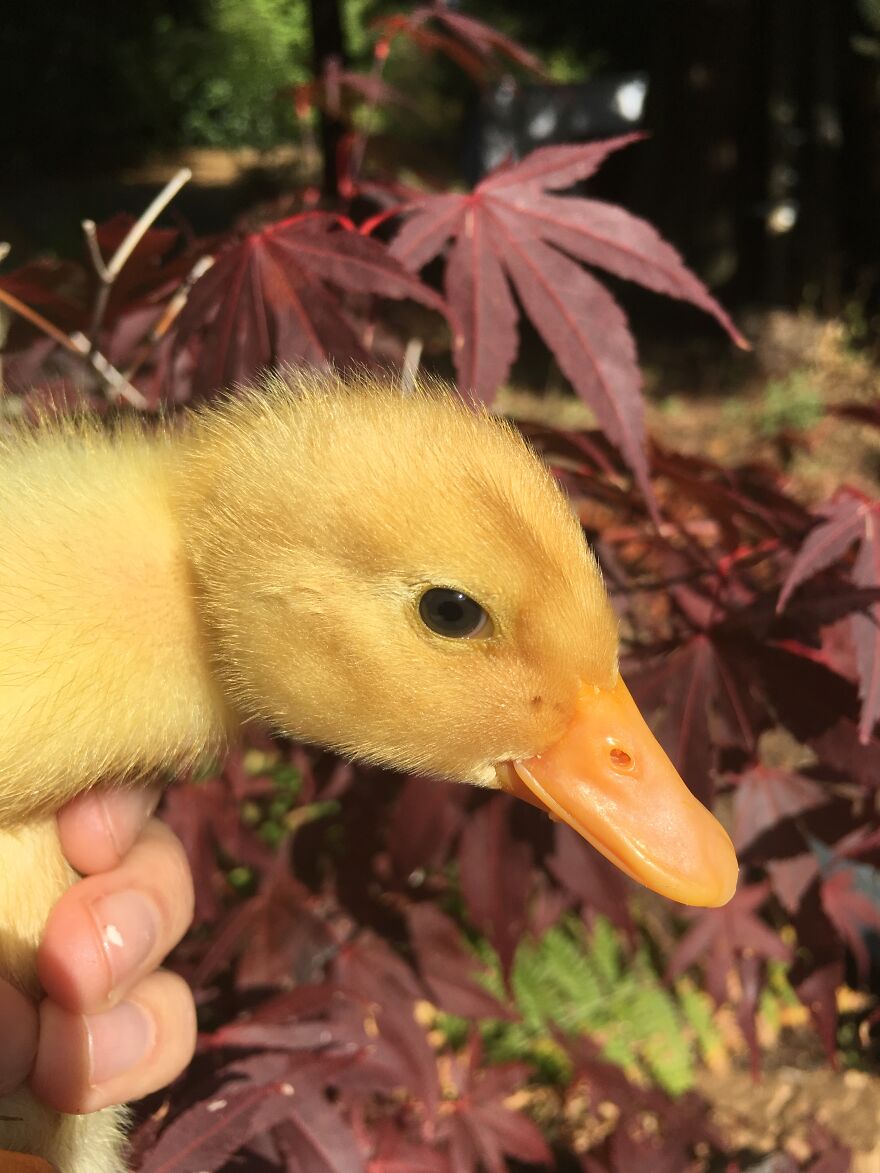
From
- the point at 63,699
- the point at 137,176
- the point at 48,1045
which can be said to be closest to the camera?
the point at 63,699

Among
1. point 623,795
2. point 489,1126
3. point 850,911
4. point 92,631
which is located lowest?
point 489,1126

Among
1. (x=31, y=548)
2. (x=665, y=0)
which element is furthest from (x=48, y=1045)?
(x=665, y=0)

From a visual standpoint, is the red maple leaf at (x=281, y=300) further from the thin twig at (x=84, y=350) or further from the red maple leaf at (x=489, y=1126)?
the red maple leaf at (x=489, y=1126)

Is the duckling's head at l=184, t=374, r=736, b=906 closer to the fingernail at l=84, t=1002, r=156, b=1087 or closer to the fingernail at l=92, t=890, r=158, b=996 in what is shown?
the fingernail at l=92, t=890, r=158, b=996

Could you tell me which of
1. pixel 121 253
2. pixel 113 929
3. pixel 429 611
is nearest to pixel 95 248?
pixel 121 253

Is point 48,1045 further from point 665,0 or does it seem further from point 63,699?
point 665,0

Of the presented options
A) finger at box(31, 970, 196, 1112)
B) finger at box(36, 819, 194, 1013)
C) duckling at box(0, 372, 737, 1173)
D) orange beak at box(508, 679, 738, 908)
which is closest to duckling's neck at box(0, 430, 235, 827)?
duckling at box(0, 372, 737, 1173)

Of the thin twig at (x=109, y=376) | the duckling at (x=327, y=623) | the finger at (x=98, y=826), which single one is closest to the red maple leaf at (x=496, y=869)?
the duckling at (x=327, y=623)

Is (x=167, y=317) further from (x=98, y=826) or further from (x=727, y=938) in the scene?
(x=727, y=938)
